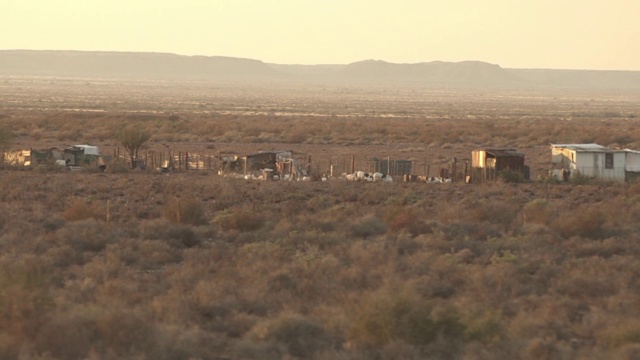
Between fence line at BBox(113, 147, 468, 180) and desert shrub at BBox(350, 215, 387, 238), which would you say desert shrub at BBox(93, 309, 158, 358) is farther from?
fence line at BBox(113, 147, 468, 180)

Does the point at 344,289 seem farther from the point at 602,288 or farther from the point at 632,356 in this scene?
the point at 632,356

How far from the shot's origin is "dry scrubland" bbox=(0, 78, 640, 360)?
555 inches

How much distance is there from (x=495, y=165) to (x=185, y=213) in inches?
779

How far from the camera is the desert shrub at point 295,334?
564 inches

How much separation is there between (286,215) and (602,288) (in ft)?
40.8

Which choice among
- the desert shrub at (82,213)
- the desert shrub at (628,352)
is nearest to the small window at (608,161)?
the desert shrub at (82,213)

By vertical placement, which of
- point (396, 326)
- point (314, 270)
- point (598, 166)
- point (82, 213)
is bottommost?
point (314, 270)

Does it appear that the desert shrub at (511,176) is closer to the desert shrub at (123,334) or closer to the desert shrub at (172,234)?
the desert shrub at (172,234)

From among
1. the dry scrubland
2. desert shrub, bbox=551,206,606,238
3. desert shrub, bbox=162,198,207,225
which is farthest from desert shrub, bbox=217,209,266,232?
desert shrub, bbox=551,206,606,238

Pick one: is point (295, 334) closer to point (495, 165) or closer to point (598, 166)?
point (495, 165)

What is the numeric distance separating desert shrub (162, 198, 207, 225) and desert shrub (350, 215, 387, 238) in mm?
4177

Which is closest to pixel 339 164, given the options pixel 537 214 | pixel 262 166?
pixel 262 166

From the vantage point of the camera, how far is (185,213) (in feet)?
91.4

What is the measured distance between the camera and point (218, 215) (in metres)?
29.1
